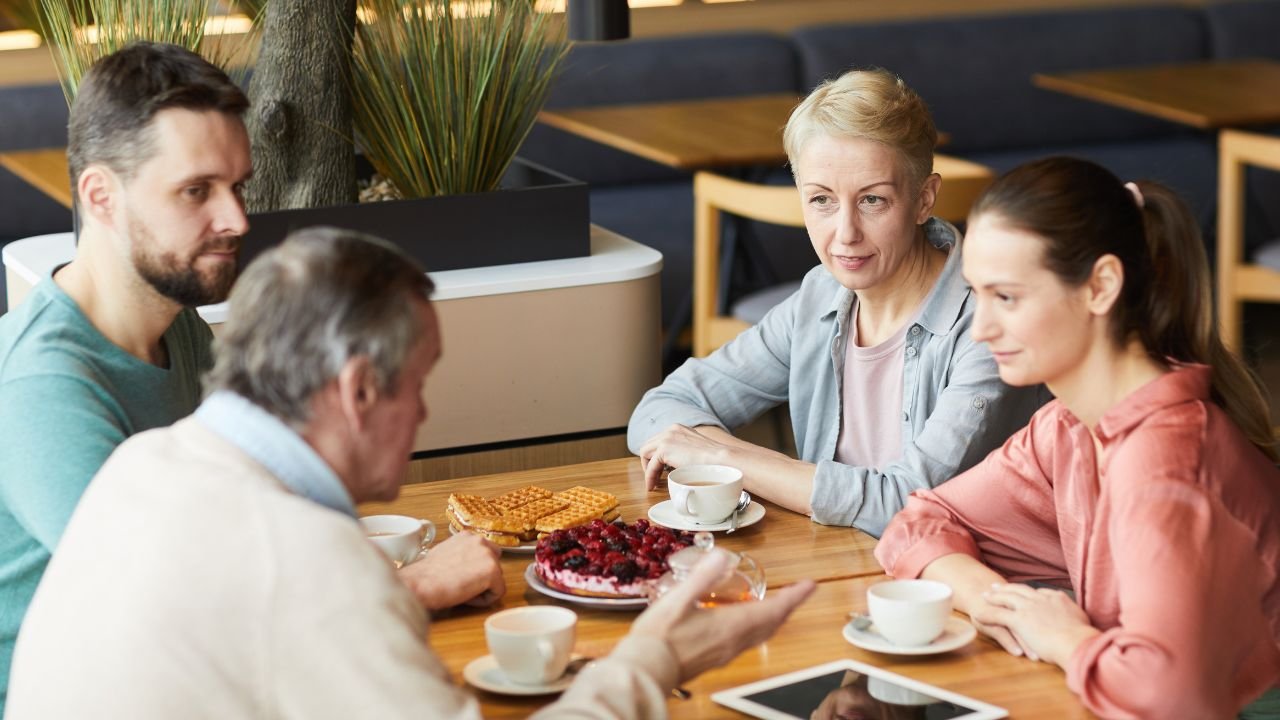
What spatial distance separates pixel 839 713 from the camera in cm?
156

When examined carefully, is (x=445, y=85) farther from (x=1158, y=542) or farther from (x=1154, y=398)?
(x=1158, y=542)

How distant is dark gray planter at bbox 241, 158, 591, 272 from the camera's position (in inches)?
118

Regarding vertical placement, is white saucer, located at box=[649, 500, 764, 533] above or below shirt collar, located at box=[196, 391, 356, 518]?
below

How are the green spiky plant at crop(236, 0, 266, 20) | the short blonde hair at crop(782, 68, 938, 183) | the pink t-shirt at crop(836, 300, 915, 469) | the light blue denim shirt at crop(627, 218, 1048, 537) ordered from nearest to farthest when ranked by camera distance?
the light blue denim shirt at crop(627, 218, 1048, 537) < the short blonde hair at crop(782, 68, 938, 183) < the pink t-shirt at crop(836, 300, 915, 469) < the green spiky plant at crop(236, 0, 266, 20)

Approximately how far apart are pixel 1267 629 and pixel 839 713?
0.45 meters

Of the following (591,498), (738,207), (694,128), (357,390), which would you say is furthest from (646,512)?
(694,128)

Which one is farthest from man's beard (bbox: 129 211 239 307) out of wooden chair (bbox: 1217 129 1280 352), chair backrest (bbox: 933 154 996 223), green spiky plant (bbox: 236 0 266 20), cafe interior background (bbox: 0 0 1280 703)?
wooden chair (bbox: 1217 129 1280 352)

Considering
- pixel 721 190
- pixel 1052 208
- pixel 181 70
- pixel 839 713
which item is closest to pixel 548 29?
pixel 721 190

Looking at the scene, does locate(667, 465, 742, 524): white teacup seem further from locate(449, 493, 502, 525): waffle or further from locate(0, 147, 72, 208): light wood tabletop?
locate(0, 147, 72, 208): light wood tabletop

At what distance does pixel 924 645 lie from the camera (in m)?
1.68

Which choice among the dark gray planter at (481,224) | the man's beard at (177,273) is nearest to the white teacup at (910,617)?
the man's beard at (177,273)

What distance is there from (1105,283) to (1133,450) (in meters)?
0.17

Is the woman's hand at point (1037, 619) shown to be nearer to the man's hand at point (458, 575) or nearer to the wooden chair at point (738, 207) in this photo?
the man's hand at point (458, 575)

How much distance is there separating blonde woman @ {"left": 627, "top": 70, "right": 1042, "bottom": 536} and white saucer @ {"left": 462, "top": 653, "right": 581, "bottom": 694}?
0.62 meters
